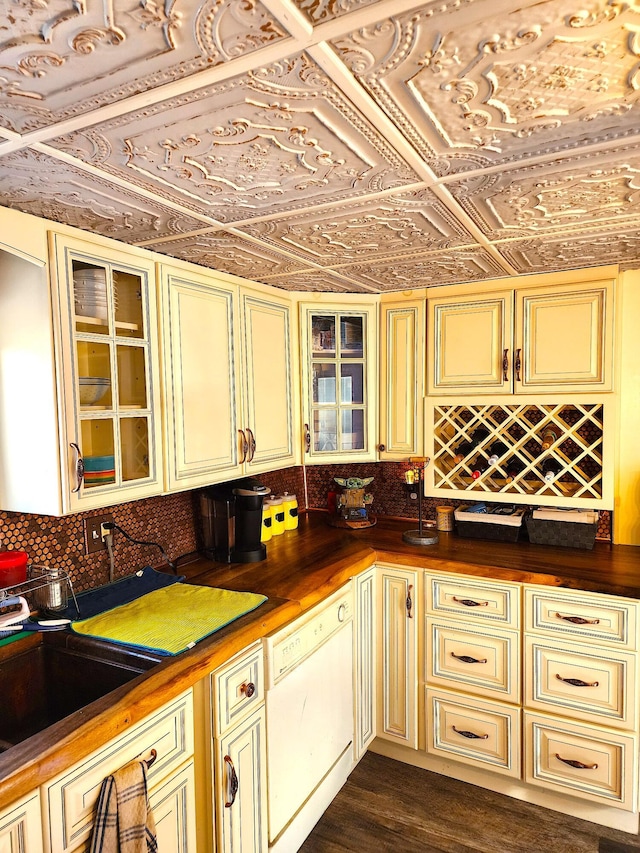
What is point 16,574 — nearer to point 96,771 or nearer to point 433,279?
point 96,771

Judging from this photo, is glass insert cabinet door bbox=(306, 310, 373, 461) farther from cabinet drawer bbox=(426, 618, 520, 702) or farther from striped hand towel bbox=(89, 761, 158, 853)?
striped hand towel bbox=(89, 761, 158, 853)

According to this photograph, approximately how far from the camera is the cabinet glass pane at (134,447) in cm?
192

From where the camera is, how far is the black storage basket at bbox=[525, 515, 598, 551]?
8.32 feet

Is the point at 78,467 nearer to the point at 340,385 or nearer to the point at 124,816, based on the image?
the point at 124,816

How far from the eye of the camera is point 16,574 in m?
1.73

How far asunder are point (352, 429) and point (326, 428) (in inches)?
5.6

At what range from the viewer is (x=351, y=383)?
294cm

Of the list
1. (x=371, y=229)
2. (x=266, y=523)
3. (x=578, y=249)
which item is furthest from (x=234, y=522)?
(x=578, y=249)

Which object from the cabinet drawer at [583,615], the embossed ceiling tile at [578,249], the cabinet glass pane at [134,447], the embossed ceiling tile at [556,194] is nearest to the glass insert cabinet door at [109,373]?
the cabinet glass pane at [134,447]

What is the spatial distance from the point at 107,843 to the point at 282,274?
2068 millimetres

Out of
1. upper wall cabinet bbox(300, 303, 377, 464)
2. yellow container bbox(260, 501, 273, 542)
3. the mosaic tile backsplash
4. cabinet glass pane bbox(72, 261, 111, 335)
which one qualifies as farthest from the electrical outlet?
upper wall cabinet bbox(300, 303, 377, 464)

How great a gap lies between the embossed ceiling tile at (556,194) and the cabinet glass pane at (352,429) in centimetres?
127

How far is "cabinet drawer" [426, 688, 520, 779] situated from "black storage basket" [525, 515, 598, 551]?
76 centimetres

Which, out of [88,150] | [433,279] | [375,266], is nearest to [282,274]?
[375,266]
